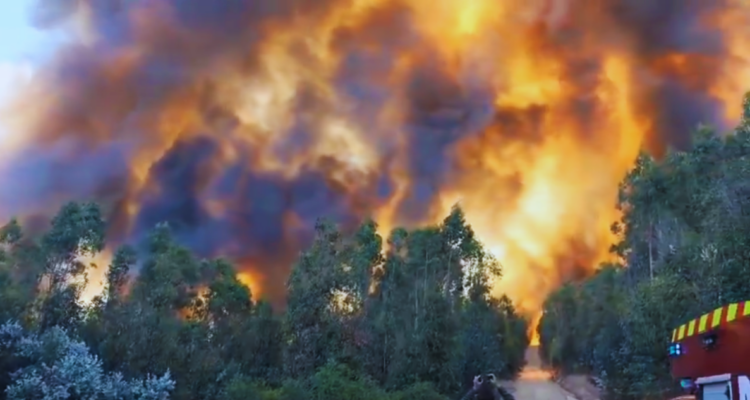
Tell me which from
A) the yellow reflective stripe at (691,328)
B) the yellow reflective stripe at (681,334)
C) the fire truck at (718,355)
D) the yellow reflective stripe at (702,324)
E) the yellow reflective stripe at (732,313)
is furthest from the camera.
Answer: the yellow reflective stripe at (681,334)

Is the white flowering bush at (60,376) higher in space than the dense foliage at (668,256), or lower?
lower

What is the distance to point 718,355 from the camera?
14.5ft

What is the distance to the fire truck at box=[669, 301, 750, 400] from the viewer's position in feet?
13.5

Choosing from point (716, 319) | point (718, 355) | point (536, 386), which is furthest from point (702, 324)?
point (536, 386)

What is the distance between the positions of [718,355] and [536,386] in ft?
91.8

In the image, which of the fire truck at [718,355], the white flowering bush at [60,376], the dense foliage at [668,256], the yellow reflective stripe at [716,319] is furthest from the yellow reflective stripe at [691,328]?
the white flowering bush at [60,376]

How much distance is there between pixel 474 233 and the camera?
23.8 metres

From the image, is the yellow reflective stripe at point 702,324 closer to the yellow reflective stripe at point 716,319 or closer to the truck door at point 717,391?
the yellow reflective stripe at point 716,319

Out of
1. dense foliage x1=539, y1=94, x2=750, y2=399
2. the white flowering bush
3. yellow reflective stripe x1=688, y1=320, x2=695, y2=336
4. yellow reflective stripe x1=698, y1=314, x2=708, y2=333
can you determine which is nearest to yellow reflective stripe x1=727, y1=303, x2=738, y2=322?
yellow reflective stripe x1=698, y1=314, x2=708, y2=333

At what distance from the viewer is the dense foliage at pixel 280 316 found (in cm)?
1816

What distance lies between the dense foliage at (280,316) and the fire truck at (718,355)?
12140 mm

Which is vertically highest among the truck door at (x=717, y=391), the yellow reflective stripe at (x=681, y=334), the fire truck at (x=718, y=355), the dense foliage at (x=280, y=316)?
the dense foliage at (x=280, y=316)

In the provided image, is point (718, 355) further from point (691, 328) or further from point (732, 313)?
point (691, 328)

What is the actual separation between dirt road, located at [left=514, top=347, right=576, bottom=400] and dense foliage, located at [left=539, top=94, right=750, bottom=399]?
6.26ft
